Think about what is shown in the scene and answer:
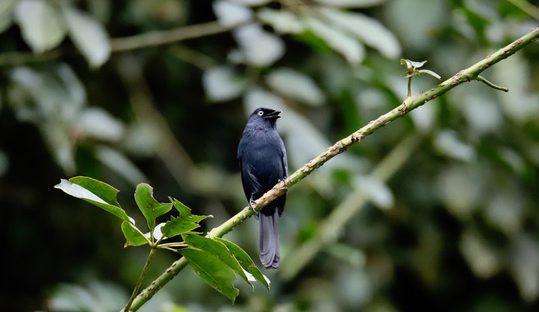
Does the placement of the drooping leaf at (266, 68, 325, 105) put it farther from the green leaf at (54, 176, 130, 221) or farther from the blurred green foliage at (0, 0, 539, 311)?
the green leaf at (54, 176, 130, 221)

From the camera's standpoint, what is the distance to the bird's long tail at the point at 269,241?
2.41m

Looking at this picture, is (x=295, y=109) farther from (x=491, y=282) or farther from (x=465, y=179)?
(x=491, y=282)

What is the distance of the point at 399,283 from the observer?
500 cm

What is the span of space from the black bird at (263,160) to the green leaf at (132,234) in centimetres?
119

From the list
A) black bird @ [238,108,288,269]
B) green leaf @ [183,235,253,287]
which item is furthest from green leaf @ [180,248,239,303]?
black bird @ [238,108,288,269]

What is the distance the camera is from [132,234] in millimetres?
1606

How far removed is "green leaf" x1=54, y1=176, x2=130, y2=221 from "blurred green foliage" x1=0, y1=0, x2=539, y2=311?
1.99 metres

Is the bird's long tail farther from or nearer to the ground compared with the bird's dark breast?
farther from the ground

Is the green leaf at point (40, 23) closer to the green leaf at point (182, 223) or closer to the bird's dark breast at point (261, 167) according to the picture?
the bird's dark breast at point (261, 167)

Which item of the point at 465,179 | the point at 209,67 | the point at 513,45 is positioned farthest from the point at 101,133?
the point at 513,45

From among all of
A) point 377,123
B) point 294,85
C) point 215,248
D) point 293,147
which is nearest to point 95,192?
point 215,248

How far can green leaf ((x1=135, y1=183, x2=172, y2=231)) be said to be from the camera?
5.41 feet

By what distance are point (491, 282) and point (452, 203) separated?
68cm

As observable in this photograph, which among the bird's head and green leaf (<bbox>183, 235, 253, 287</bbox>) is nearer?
green leaf (<bbox>183, 235, 253, 287</bbox>)
